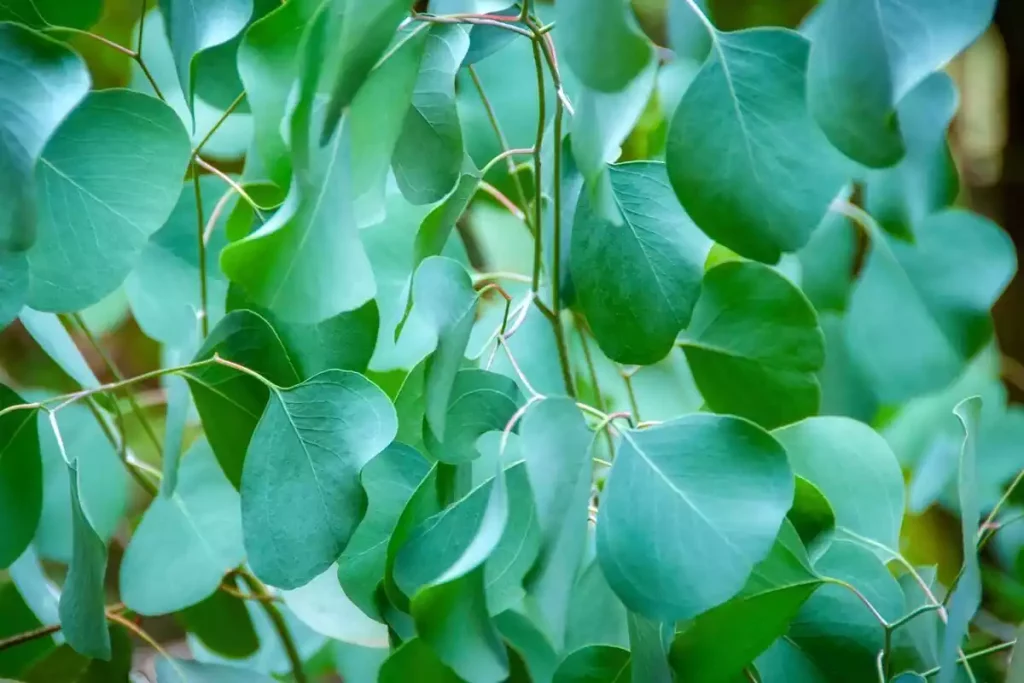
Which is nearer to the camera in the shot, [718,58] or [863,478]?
[718,58]

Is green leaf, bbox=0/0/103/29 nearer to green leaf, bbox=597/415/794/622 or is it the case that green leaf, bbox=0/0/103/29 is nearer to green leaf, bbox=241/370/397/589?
green leaf, bbox=241/370/397/589

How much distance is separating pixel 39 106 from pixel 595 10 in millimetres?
187

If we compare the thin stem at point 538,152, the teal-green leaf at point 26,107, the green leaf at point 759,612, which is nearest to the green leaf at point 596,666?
the green leaf at point 759,612

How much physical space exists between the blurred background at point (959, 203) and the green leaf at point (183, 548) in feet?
0.61

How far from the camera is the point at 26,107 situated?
0.99 ft

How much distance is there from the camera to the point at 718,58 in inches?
12.8

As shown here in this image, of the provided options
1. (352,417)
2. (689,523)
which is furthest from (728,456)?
(352,417)

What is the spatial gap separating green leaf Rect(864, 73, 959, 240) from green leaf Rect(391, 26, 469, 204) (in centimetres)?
25

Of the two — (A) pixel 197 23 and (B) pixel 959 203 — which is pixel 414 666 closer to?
(A) pixel 197 23

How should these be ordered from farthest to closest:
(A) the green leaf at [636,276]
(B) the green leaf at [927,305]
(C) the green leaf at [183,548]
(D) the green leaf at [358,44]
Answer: (B) the green leaf at [927,305] → (C) the green leaf at [183,548] → (A) the green leaf at [636,276] → (D) the green leaf at [358,44]

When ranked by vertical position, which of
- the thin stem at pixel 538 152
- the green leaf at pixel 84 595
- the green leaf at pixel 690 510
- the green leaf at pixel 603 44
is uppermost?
the green leaf at pixel 603 44

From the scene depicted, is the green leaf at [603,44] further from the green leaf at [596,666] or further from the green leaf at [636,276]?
the green leaf at [596,666]

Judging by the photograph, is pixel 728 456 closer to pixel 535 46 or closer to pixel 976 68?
pixel 535 46

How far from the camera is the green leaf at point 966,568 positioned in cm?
34
